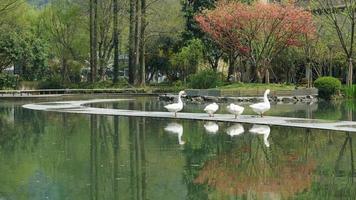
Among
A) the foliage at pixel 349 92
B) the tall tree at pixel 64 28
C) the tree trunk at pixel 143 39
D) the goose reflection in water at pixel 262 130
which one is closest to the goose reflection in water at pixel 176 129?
the goose reflection in water at pixel 262 130

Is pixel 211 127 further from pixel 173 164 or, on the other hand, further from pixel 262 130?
pixel 173 164

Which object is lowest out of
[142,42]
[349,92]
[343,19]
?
[349,92]

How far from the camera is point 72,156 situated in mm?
12656

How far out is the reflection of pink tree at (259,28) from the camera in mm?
36781

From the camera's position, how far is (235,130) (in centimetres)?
1755

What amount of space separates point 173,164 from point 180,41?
39.4 metres

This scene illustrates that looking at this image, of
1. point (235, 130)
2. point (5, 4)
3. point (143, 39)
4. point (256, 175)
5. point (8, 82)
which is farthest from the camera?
point (143, 39)

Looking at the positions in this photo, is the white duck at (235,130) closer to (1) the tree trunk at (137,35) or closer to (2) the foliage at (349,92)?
(2) the foliage at (349,92)

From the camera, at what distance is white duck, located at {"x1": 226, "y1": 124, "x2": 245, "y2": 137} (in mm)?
16719

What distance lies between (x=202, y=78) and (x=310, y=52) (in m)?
11.0

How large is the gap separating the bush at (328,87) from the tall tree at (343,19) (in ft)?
6.71

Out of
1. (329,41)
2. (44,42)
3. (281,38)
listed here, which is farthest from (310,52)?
(44,42)

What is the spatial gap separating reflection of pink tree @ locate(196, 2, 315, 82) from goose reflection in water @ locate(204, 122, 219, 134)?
18.2 m

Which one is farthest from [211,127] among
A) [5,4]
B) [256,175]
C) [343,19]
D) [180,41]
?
[180,41]
